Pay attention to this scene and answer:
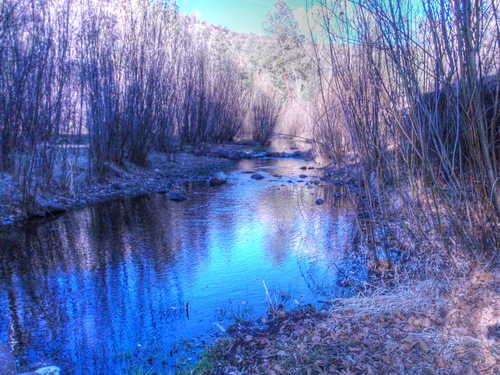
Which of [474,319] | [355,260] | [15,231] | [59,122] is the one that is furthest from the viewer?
[59,122]

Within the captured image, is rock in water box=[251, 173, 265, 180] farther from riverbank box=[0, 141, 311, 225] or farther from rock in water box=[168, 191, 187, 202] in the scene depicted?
rock in water box=[168, 191, 187, 202]

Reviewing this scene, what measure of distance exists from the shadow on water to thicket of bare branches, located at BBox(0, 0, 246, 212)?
1.22 meters

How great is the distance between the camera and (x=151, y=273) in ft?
12.7

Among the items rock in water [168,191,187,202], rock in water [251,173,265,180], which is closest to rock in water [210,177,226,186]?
rock in water [251,173,265,180]

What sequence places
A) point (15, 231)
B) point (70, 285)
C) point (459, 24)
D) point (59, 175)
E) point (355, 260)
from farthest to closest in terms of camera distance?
point (59, 175)
point (15, 231)
point (355, 260)
point (70, 285)
point (459, 24)

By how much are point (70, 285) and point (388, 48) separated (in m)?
3.38

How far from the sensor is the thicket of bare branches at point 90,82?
5.45 m

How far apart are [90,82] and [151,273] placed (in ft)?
14.7

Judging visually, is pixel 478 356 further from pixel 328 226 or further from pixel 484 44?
pixel 328 226

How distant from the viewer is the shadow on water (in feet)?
8.79

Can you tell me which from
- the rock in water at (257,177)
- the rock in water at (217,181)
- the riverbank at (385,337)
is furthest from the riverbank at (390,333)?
the rock in water at (257,177)

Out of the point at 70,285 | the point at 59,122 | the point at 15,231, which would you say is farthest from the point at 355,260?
the point at 59,122

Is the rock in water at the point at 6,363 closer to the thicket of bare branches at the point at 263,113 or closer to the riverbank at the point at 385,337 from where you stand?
the riverbank at the point at 385,337

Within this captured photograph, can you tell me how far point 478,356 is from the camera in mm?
2035
